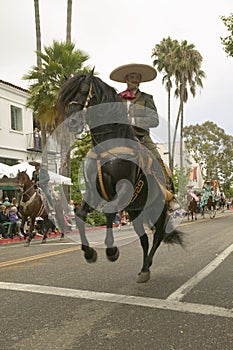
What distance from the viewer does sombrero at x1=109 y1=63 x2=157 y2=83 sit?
5.44 metres

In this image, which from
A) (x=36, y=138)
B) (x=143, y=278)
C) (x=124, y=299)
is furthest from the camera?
(x=36, y=138)

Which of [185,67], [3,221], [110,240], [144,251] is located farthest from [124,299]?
[185,67]

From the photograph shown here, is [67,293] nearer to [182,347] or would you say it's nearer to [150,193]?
[150,193]

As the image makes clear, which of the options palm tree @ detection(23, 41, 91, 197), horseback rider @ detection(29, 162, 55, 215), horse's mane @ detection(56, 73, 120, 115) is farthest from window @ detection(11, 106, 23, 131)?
horse's mane @ detection(56, 73, 120, 115)

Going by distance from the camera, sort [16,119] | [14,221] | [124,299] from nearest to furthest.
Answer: [124,299] < [14,221] < [16,119]

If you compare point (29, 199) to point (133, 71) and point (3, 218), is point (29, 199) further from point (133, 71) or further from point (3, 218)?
point (133, 71)

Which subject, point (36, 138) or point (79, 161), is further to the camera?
point (36, 138)

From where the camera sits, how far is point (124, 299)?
4.93 meters

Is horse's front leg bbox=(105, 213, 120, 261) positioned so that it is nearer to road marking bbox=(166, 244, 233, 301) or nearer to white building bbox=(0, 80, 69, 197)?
road marking bbox=(166, 244, 233, 301)

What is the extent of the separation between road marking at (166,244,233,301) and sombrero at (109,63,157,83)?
2.93m

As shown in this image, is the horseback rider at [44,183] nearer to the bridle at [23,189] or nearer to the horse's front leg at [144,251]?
the bridle at [23,189]

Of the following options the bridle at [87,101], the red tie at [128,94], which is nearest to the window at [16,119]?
the red tie at [128,94]

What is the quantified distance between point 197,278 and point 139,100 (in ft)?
9.44

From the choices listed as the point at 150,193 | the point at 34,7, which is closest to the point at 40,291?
the point at 150,193
